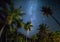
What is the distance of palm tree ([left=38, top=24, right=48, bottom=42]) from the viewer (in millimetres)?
3775

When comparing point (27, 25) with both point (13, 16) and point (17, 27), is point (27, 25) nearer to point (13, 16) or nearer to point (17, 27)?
point (17, 27)

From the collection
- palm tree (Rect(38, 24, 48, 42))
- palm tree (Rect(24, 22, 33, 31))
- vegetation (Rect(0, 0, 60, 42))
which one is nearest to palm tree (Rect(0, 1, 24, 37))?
vegetation (Rect(0, 0, 60, 42))

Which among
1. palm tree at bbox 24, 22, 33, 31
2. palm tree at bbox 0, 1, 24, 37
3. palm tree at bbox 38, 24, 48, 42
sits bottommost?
palm tree at bbox 38, 24, 48, 42

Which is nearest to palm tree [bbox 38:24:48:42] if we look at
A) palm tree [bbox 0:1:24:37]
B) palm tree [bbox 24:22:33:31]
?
palm tree [bbox 24:22:33:31]

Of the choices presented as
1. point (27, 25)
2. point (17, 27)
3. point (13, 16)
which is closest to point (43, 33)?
point (27, 25)

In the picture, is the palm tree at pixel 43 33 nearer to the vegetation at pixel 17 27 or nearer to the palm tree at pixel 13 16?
the vegetation at pixel 17 27

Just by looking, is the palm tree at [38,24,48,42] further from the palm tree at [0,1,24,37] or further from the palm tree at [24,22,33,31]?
the palm tree at [0,1,24,37]

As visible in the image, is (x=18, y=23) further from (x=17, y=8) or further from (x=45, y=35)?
(x=45, y=35)

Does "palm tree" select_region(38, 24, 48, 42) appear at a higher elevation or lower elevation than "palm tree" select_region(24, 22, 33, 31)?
lower

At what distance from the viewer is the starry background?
3.75 m

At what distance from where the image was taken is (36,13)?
3777 mm

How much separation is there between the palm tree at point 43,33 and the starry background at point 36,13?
71 mm

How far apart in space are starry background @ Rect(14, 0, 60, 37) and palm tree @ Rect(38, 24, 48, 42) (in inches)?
2.8

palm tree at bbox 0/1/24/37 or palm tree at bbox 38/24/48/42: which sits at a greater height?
palm tree at bbox 0/1/24/37
